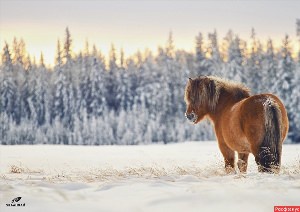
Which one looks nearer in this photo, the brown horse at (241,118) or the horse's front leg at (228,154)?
the brown horse at (241,118)

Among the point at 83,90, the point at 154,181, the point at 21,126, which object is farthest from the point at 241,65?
the point at 154,181

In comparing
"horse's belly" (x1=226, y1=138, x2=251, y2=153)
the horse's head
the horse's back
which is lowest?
"horse's belly" (x1=226, y1=138, x2=251, y2=153)

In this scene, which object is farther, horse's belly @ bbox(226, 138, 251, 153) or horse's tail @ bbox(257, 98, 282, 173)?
horse's belly @ bbox(226, 138, 251, 153)

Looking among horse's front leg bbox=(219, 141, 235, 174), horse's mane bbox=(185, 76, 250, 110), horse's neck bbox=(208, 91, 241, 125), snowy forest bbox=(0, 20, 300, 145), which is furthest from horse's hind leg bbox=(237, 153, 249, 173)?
snowy forest bbox=(0, 20, 300, 145)

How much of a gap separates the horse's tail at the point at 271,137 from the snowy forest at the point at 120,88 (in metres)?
35.5

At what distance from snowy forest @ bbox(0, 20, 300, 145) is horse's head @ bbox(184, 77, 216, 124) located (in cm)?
3423

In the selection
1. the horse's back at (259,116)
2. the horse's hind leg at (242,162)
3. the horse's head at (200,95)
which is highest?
the horse's head at (200,95)

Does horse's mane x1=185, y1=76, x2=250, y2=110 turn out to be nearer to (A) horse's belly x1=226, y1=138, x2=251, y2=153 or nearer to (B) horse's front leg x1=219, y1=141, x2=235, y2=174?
(B) horse's front leg x1=219, y1=141, x2=235, y2=174

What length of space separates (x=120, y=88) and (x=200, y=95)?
160ft

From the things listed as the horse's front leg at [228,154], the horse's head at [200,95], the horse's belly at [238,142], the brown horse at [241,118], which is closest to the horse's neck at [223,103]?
the brown horse at [241,118]

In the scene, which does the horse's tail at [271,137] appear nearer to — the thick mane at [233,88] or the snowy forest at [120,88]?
the thick mane at [233,88]

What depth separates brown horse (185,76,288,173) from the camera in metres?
7.27

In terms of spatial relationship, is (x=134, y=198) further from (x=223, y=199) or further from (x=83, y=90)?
(x=83, y=90)

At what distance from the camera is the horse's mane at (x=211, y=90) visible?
28.8 ft
